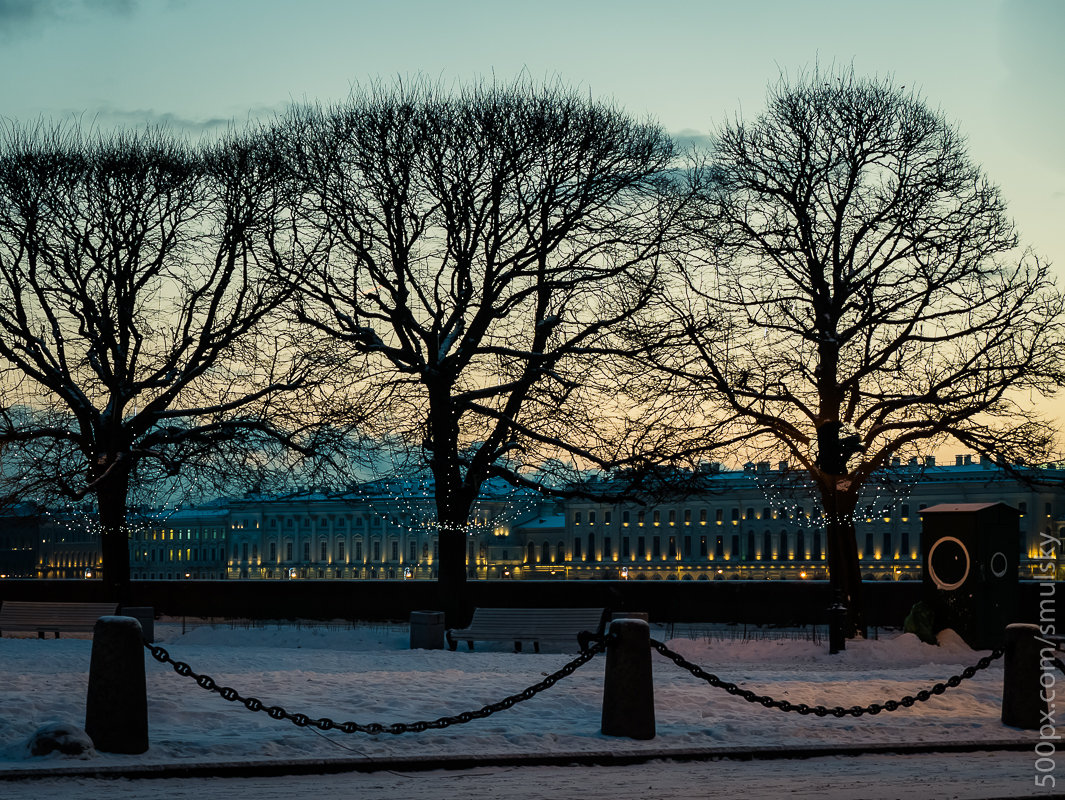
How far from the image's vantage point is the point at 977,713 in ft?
46.5

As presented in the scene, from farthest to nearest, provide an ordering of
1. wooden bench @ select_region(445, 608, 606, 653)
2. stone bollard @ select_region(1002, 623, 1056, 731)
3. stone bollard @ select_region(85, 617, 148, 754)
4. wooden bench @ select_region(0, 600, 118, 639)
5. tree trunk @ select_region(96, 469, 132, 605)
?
1. tree trunk @ select_region(96, 469, 132, 605)
2. wooden bench @ select_region(0, 600, 118, 639)
3. wooden bench @ select_region(445, 608, 606, 653)
4. stone bollard @ select_region(1002, 623, 1056, 731)
5. stone bollard @ select_region(85, 617, 148, 754)

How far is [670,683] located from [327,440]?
615 inches

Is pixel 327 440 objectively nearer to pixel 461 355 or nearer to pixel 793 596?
pixel 461 355

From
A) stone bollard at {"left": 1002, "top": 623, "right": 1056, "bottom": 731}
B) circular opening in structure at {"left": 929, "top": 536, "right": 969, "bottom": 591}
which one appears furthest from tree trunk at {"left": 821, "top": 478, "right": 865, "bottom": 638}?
stone bollard at {"left": 1002, "top": 623, "right": 1056, "bottom": 731}

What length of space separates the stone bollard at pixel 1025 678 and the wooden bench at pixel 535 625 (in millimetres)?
12132

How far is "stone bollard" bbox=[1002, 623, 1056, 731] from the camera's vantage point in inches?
517

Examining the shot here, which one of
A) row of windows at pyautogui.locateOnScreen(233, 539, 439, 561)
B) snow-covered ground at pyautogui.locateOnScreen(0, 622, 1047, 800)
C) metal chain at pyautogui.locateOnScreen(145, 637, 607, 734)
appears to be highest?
row of windows at pyautogui.locateOnScreen(233, 539, 439, 561)

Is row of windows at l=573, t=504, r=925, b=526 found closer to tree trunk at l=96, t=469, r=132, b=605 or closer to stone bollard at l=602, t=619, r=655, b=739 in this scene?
tree trunk at l=96, t=469, r=132, b=605

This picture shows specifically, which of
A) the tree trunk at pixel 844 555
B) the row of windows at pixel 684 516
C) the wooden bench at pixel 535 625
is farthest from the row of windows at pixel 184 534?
the wooden bench at pixel 535 625

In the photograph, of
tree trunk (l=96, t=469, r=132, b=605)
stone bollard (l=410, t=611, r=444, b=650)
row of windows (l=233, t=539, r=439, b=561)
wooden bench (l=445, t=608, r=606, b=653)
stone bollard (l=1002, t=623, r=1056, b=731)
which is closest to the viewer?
stone bollard (l=1002, t=623, r=1056, b=731)

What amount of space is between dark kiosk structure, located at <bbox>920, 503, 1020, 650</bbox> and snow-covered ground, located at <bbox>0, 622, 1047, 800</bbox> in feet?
11.9

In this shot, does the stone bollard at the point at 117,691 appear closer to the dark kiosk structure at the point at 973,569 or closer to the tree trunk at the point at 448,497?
the dark kiosk structure at the point at 973,569

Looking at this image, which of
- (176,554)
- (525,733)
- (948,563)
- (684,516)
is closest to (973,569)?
(948,563)

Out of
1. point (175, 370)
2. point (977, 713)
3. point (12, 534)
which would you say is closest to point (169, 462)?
point (175, 370)
